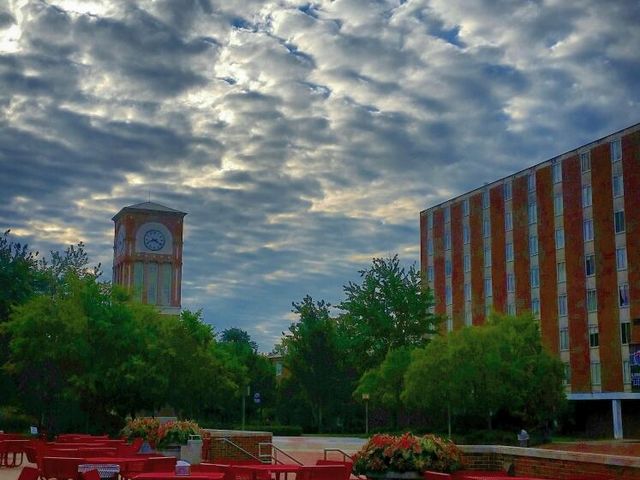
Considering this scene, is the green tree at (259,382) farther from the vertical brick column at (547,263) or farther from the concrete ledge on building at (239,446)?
the concrete ledge on building at (239,446)

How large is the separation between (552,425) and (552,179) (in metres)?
18.8

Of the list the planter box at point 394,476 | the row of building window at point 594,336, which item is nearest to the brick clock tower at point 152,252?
the row of building window at point 594,336

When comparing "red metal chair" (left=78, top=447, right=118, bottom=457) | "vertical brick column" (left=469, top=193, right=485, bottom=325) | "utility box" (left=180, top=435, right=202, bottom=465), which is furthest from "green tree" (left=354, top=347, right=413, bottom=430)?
"red metal chair" (left=78, top=447, right=118, bottom=457)

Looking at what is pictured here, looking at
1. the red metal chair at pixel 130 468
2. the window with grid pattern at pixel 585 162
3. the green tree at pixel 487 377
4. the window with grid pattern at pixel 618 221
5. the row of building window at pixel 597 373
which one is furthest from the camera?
the window with grid pattern at pixel 585 162

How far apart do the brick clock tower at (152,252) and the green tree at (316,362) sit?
5498 cm

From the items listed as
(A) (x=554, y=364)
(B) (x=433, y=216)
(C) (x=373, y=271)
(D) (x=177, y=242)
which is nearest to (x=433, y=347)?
(A) (x=554, y=364)

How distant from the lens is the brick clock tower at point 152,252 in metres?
130

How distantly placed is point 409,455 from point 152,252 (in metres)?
118

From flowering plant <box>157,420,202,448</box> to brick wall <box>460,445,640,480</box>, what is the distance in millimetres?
9523

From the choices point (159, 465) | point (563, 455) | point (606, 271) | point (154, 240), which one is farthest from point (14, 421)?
point (154, 240)

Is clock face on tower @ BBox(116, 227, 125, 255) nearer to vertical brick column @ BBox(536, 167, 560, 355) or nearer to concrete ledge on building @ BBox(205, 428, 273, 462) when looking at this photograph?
vertical brick column @ BBox(536, 167, 560, 355)

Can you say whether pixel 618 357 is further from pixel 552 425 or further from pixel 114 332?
pixel 114 332

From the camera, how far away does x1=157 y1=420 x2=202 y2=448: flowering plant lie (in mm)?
24969

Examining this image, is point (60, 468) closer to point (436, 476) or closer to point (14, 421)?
point (436, 476)
